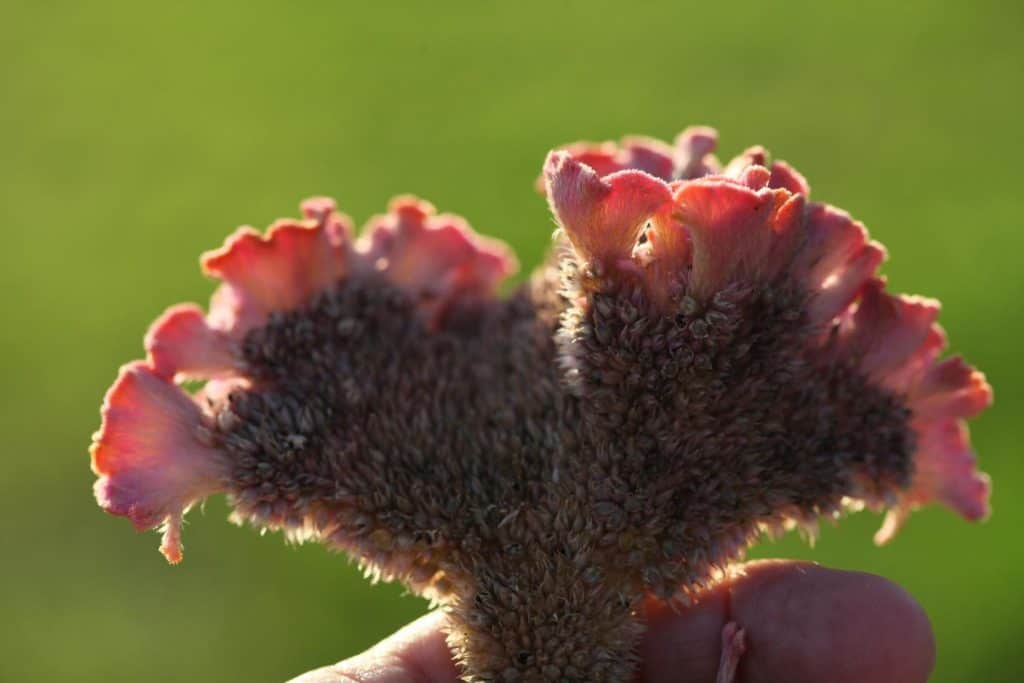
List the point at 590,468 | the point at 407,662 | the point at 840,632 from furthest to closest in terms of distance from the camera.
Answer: the point at 407,662
the point at 840,632
the point at 590,468

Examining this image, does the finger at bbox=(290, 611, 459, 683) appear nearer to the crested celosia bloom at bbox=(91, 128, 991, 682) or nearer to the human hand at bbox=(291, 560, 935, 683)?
the human hand at bbox=(291, 560, 935, 683)

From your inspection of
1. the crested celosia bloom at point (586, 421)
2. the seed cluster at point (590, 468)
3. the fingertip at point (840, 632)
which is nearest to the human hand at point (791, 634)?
the fingertip at point (840, 632)

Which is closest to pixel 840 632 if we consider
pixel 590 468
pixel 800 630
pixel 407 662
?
pixel 800 630

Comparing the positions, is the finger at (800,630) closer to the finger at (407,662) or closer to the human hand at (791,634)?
the human hand at (791,634)

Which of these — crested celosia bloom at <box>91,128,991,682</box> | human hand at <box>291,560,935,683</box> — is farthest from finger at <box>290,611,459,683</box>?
crested celosia bloom at <box>91,128,991,682</box>

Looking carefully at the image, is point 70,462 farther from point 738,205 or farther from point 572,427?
point 738,205

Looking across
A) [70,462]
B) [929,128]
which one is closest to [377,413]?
[70,462]

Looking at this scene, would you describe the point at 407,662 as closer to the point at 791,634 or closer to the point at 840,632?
the point at 791,634
